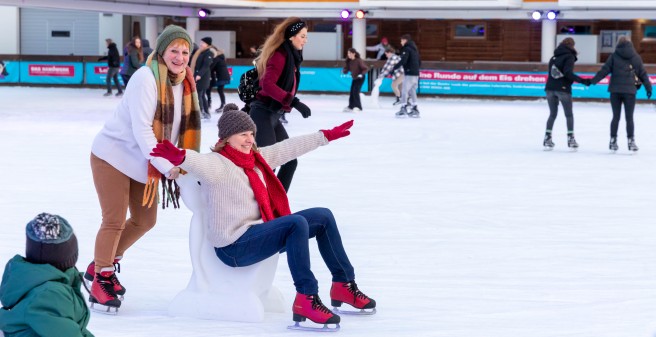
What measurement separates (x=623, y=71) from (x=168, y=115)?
938cm

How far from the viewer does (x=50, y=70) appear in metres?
30.2

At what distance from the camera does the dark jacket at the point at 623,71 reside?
1352 centimetres

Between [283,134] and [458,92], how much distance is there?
2049cm

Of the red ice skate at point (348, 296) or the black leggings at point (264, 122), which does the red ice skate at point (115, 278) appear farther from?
the black leggings at point (264, 122)

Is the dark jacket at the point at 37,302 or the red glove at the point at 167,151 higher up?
the red glove at the point at 167,151

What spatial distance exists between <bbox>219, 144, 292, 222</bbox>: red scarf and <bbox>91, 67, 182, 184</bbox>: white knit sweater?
32 centimetres

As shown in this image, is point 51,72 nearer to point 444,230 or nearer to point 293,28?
point 444,230

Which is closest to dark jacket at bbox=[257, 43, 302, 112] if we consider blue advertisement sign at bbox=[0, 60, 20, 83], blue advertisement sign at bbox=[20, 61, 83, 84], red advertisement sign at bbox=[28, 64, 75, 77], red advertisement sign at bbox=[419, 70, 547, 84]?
red advertisement sign at bbox=[419, 70, 547, 84]

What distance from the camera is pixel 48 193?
370 inches

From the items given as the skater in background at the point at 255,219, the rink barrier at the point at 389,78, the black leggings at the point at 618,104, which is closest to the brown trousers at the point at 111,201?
the skater in background at the point at 255,219

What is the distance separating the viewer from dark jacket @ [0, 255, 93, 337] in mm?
3092

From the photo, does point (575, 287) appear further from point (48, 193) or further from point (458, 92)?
point (458, 92)

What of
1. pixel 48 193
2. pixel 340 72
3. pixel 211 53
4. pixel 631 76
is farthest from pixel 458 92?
pixel 48 193

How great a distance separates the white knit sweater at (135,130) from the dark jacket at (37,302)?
5.96ft
